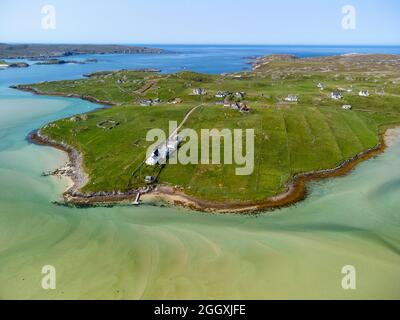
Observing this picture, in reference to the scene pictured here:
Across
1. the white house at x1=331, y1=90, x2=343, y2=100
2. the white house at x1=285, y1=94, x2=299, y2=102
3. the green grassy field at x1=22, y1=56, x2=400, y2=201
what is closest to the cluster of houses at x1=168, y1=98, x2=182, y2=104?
the green grassy field at x1=22, y1=56, x2=400, y2=201

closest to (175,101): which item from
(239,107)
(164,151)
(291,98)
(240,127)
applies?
(239,107)

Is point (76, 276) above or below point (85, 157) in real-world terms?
below

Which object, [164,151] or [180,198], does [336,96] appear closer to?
[164,151]

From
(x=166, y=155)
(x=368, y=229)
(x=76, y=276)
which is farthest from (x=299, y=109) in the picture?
(x=76, y=276)

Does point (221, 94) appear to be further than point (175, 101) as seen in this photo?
Yes

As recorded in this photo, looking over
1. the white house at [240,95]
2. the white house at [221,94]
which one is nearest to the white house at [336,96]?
the white house at [240,95]
